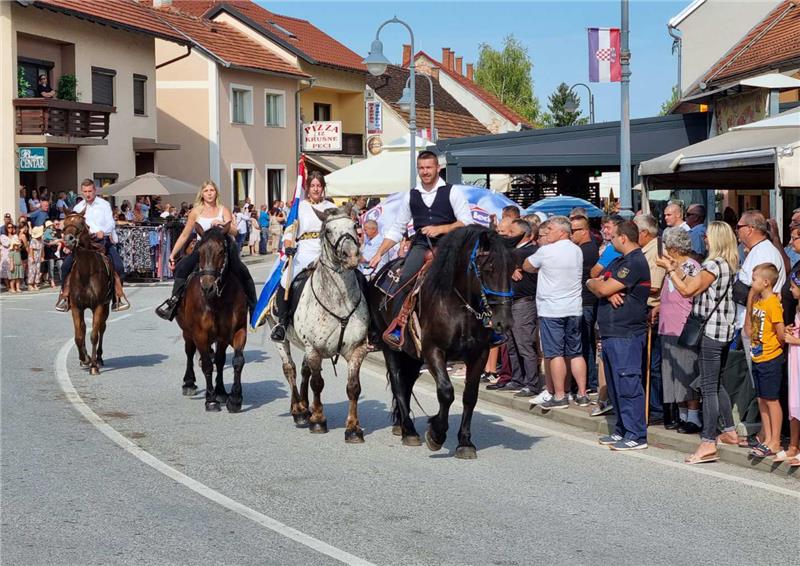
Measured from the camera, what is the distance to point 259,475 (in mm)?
9148

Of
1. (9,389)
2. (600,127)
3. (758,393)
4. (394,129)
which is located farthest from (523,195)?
(394,129)

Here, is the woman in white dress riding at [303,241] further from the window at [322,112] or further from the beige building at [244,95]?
the window at [322,112]

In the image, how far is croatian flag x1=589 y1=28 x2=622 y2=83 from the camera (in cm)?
1862

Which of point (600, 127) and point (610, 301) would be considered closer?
point (610, 301)

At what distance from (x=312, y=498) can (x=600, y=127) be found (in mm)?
17444

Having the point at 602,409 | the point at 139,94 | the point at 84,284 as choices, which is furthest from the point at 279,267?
the point at 139,94

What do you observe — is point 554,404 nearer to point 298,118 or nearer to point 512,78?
point 298,118

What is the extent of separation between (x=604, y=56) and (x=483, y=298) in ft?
32.8

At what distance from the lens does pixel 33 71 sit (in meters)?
36.2

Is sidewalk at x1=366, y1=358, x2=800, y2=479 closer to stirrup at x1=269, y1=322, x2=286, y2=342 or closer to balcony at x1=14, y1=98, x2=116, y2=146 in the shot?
stirrup at x1=269, y1=322, x2=286, y2=342

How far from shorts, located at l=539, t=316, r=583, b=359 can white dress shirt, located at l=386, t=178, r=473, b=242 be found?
6.75 feet

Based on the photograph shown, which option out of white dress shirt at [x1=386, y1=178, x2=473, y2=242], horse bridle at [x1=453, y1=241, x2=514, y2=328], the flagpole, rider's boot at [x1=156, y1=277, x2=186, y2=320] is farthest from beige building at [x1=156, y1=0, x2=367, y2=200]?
horse bridle at [x1=453, y1=241, x2=514, y2=328]

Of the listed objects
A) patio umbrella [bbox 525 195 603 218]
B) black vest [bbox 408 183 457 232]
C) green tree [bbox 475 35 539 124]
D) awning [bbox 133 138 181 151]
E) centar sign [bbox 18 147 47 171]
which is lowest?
black vest [bbox 408 183 457 232]

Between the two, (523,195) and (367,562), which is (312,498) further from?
(523,195)
